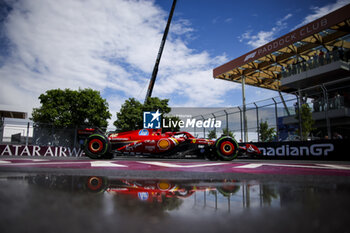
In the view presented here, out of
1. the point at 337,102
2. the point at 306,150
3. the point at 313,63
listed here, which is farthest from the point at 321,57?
the point at 306,150

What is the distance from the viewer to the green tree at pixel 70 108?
22734 mm

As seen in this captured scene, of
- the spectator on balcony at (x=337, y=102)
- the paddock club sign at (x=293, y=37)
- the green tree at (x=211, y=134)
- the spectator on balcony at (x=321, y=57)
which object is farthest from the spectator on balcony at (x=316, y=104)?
the spectator on balcony at (x=321, y=57)

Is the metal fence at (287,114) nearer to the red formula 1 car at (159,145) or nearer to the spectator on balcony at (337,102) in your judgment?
the spectator on balcony at (337,102)

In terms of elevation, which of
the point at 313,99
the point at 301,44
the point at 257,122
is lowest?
the point at 257,122

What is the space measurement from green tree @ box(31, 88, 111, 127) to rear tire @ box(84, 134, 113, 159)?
16.7 meters

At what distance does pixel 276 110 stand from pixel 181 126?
40.0ft

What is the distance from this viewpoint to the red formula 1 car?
7.76 metres

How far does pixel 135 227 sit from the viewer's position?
923mm

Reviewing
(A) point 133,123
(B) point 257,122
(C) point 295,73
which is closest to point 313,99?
(B) point 257,122

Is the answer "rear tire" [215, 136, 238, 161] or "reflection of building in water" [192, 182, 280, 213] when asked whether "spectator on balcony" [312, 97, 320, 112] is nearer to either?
"rear tire" [215, 136, 238, 161]

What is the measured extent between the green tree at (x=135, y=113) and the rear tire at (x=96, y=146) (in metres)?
15.5

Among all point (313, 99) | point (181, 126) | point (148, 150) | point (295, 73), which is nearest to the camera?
point (148, 150)

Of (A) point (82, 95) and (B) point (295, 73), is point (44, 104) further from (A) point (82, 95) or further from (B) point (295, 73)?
(B) point (295, 73)

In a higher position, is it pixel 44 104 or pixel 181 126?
pixel 44 104
